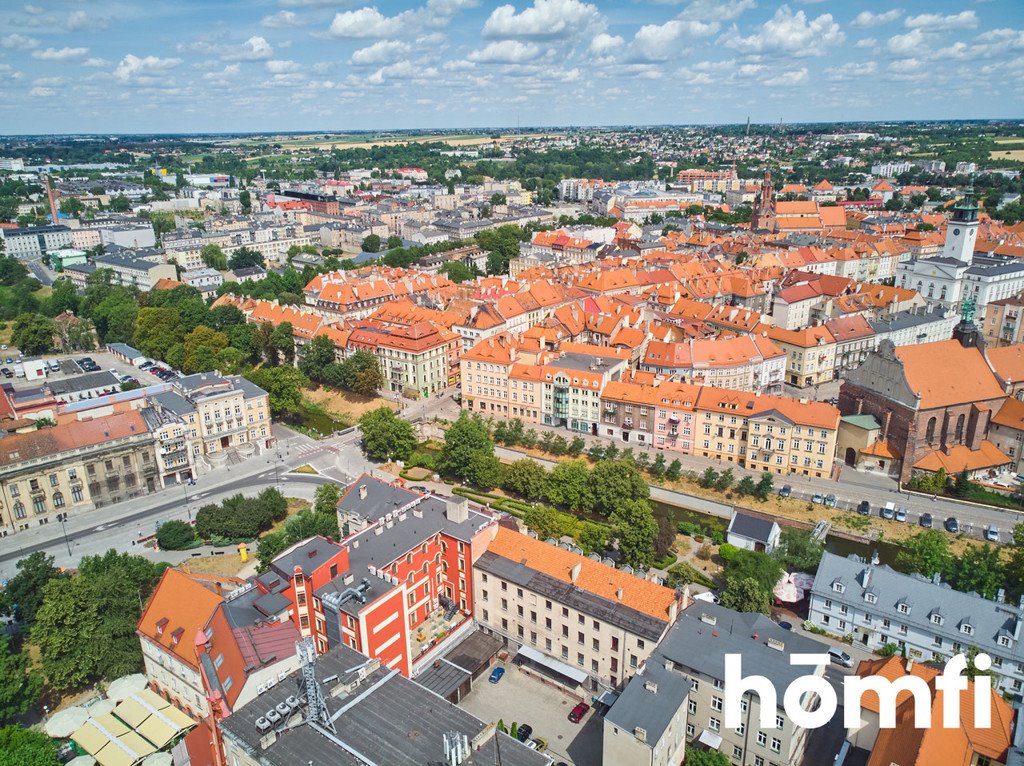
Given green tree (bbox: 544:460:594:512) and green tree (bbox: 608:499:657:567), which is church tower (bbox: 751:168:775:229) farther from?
green tree (bbox: 608:499:657:567)

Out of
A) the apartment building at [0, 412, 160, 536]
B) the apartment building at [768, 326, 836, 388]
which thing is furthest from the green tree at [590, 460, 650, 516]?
the apartment building at [0, 412, 160, 536]

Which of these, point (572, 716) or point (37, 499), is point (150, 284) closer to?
point (37, 499)

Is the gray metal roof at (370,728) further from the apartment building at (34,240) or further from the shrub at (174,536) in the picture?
the apartment building at (34,240)

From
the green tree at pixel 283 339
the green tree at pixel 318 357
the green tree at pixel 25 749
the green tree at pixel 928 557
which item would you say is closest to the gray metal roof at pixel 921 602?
the green tree at pixel 928 557

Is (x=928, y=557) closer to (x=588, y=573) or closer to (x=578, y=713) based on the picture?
(x=588, y=573)

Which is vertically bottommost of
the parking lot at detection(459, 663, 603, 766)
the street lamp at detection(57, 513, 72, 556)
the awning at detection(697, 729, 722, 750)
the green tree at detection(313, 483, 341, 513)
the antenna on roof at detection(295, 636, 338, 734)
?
the parking lot at detection(459, 663, 603, 766)
